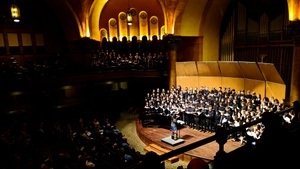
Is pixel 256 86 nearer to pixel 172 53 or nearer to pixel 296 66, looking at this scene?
pixel 296 66

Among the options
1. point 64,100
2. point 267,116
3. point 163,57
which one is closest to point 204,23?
point 163,57

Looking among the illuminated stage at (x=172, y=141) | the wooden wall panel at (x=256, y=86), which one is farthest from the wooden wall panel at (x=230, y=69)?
the illuminated stage at (x=172, y=141)

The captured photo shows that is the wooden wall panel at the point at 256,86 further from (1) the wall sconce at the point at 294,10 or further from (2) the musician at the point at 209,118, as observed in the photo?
(2) the musician at the point at 209,118

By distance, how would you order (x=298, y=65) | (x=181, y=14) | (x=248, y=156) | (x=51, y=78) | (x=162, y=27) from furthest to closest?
(x=162, y=27), (x=181, y=14), (x=51, y=78), (x=298, y=65), (x=248, y=156)

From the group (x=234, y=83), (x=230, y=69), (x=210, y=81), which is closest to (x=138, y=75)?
(x=210, y=81)

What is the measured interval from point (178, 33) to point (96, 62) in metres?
6.01

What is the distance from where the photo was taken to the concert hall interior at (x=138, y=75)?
8859 millimetres

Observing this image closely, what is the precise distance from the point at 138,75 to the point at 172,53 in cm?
284

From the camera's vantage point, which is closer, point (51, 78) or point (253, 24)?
point (51, 78)

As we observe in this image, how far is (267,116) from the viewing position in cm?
347

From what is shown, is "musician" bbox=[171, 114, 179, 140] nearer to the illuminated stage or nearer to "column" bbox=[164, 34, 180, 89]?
the illuminated stage

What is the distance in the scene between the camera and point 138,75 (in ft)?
50.6

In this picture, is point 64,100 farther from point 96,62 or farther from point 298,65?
point 298,65

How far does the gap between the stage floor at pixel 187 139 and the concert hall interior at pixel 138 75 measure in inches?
1.8
